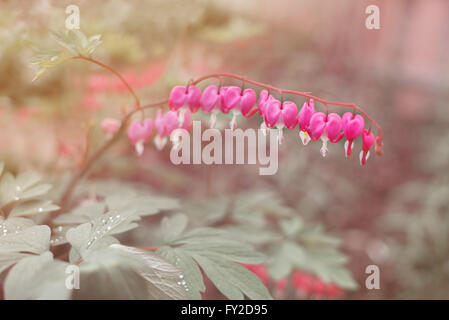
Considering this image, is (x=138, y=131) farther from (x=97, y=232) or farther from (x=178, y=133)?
(x=97, y=232)

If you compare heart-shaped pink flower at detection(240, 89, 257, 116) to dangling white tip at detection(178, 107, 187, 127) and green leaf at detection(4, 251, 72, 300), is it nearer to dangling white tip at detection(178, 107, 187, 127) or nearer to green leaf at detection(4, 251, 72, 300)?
dangling white tip at detection(178, 107, 187, 127)

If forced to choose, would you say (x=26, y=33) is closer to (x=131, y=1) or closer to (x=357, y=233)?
(x=131, y=1)

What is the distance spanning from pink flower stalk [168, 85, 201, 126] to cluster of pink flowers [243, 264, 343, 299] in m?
0.79

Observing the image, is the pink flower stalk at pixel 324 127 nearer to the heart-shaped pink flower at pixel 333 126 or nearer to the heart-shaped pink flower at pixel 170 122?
the heart-shaped pink flower at pixel 333 126

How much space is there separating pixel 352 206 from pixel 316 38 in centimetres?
160

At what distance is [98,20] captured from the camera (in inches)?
49.8

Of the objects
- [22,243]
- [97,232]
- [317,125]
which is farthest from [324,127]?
[22,243]

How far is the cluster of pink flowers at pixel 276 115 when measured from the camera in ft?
2.36

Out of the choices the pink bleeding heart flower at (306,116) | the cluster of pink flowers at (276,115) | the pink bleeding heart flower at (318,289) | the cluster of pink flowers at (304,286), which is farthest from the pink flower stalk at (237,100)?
the pink bleeding heart flower at (318,289)

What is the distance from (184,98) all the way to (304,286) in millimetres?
985

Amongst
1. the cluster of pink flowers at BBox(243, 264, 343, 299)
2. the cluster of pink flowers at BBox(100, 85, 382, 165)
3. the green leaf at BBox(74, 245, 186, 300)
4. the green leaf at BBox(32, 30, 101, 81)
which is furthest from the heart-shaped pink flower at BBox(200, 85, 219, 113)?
the cluster of pink flowers at BBox(243, 264, 343, 299)

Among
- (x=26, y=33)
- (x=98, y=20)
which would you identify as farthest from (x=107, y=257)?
(x=98, y=20)

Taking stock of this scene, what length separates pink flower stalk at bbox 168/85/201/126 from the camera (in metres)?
0.76
